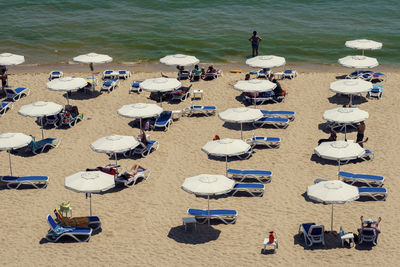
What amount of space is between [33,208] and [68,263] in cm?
361

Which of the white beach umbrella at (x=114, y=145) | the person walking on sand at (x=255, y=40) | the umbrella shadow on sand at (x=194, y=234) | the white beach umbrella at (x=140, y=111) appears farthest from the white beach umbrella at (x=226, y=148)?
the person walking on sand at (x=255, y=40)

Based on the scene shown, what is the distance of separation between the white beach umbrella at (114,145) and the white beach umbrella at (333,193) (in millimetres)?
6787

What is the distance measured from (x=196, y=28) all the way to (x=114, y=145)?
2997cm

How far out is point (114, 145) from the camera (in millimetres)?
22547

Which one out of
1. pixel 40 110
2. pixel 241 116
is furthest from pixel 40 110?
pixel 241 116

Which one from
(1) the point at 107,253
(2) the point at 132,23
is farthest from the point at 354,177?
(2) the point at 132,23

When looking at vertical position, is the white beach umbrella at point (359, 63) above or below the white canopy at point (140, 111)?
above

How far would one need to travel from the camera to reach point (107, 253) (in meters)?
18.5

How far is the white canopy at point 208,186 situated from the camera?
1902 cm

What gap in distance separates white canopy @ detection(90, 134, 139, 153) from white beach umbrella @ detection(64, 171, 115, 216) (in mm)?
2304

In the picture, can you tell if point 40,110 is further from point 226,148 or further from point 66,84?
point 226,148

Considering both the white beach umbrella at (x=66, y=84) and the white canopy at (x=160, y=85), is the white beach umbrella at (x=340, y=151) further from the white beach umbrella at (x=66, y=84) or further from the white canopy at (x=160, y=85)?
the white beach umbrella at (x=66, y=84)

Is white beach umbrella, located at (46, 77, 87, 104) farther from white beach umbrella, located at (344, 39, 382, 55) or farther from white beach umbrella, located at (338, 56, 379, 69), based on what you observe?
white beach umbrella, located at (344, 39, 382, 55)

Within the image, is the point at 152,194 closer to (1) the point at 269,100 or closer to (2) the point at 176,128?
(2) the point at 176,128
